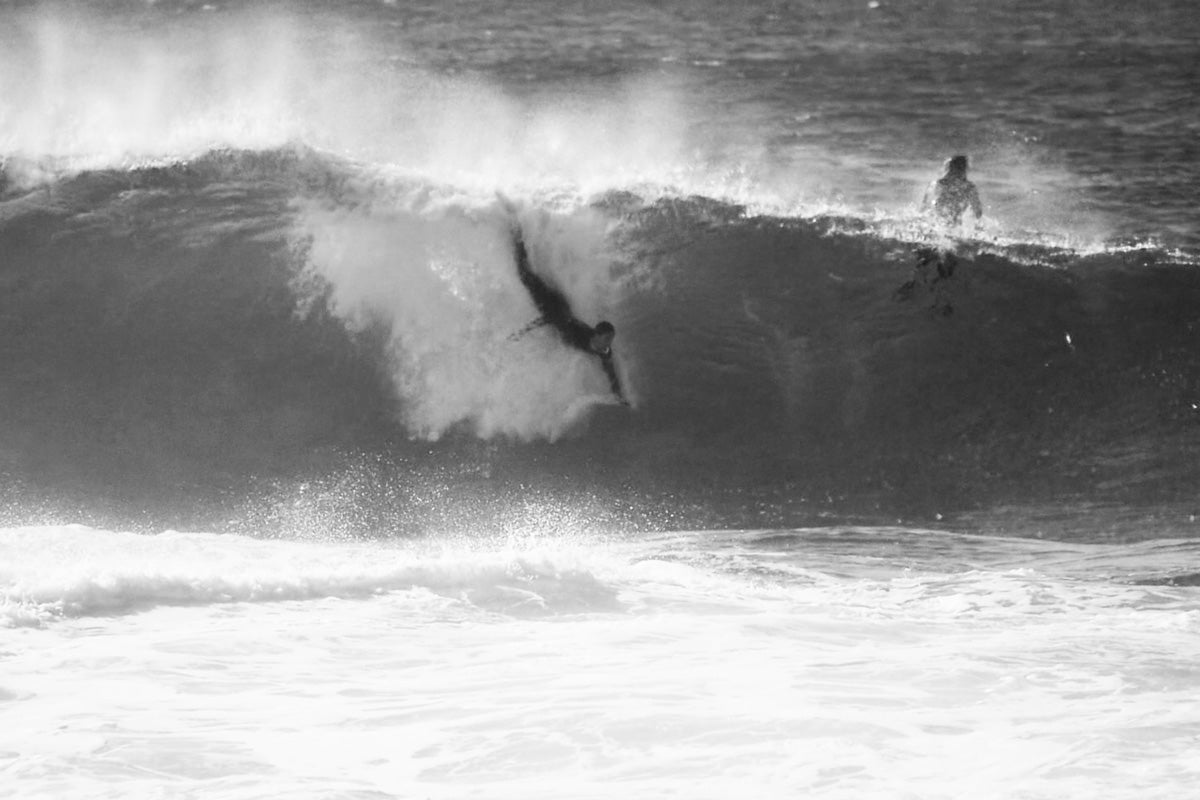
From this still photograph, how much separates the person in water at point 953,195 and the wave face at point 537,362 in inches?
14.3

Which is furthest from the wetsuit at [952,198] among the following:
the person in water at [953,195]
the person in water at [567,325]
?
the person in water at [567,325]

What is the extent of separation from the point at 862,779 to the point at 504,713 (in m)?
1.51

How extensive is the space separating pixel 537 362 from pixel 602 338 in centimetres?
63

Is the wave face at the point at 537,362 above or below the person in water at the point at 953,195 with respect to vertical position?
below

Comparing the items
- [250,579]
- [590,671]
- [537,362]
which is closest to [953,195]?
[537,362]

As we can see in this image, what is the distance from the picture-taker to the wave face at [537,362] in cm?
1116

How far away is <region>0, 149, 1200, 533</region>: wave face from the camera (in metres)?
11.2

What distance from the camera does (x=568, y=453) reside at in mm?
11438

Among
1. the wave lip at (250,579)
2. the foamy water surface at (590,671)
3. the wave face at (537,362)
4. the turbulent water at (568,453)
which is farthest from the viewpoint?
the wave face at (537,362)

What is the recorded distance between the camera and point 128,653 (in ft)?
22.9

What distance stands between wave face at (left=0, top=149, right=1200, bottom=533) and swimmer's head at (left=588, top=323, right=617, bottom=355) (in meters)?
0.12

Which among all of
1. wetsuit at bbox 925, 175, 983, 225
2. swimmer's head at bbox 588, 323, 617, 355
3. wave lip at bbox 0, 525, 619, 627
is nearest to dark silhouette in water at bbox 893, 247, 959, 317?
wetsuit at bbox 925, 175, 983, 225

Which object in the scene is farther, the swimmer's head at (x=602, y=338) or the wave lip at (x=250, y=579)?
the swimmer's head at (x=602, y=338)

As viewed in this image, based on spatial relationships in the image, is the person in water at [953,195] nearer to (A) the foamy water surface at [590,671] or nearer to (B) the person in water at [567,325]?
(B) the person in water at [567,325]
